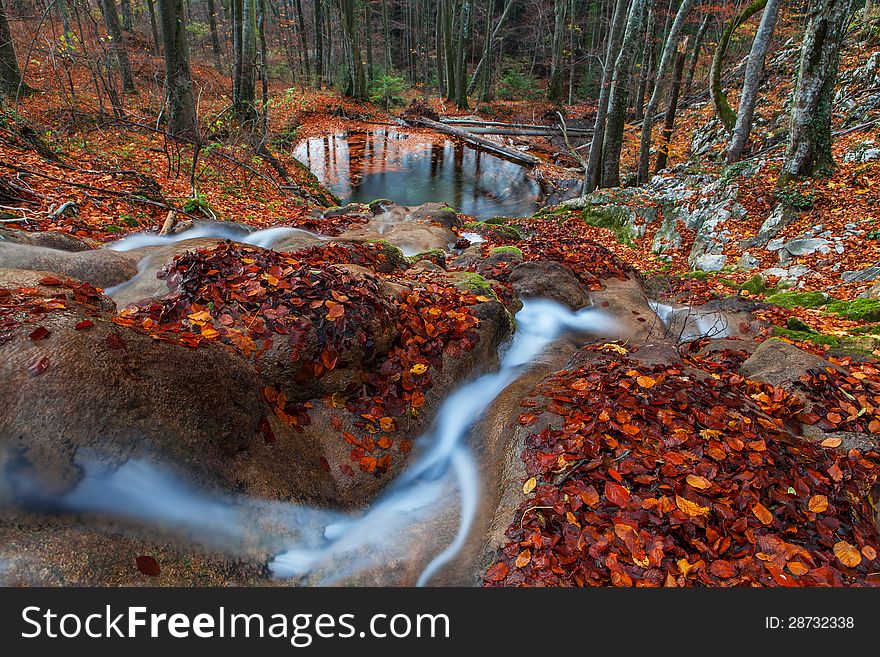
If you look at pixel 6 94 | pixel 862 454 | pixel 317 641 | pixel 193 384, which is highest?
pixel 6 94

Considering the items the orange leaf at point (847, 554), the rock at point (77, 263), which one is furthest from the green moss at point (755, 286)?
the rock at point (77, 263)

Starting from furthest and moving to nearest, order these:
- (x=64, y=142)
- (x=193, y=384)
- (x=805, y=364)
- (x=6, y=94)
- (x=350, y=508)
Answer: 1. (x=6, y=94)
2. (x=64, y=142)
3. (x=805, y=364)
4. (x=350, y=508)
5. (x=193, y=384)

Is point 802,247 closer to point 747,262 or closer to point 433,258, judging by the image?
point 747,262

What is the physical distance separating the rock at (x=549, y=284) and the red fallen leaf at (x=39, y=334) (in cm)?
574

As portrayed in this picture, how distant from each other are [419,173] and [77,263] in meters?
16.5

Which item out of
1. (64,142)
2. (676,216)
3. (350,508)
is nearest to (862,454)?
(350,508)

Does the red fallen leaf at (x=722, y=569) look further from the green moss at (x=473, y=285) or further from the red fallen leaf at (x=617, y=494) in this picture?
the green moss at (x=473, y=285)

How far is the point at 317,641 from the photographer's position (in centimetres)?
219

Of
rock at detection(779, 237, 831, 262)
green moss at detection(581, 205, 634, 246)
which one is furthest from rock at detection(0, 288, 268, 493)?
green moss at detection(581, 205, 634, 246)

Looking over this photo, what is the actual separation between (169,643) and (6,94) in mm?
14851

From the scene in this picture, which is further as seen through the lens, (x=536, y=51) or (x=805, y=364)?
Result: (x=536, y=51)

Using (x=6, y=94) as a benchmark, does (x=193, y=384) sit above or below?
below

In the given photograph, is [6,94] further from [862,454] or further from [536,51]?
[536,51]

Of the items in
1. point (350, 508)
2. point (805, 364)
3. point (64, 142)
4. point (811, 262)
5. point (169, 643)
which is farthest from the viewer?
point (64, 142)
